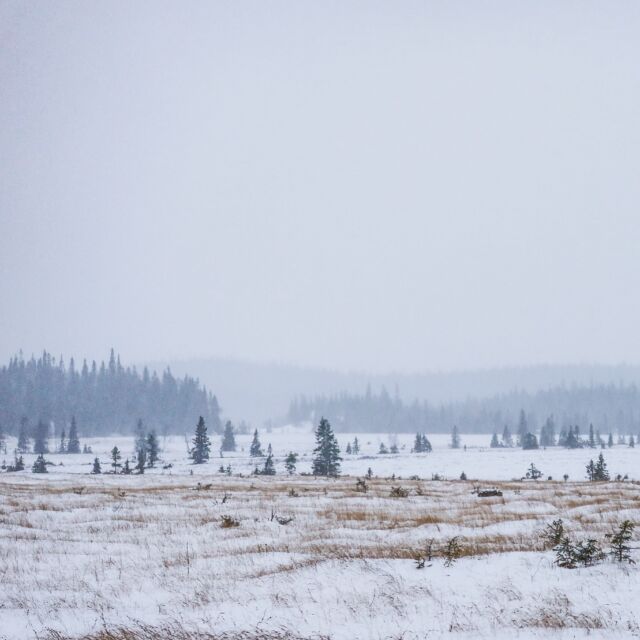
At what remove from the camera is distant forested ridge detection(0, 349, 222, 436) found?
14075 cm

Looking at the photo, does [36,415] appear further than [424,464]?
Yes

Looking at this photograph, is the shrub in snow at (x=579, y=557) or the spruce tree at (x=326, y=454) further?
the spruce tree at (x=326, y=454)

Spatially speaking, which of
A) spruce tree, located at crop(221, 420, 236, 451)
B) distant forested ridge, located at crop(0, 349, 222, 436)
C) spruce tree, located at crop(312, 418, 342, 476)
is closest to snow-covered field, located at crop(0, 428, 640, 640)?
spruce tree, located at crop(312, 418, 342, 476)

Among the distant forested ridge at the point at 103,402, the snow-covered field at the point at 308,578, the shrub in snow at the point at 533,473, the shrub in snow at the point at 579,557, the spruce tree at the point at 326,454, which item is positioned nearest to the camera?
the snow-covered field at the point at 308,578

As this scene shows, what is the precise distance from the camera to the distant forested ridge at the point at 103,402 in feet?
462

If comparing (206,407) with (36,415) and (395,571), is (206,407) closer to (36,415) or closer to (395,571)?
(36,415)

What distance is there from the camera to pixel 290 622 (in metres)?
8.34

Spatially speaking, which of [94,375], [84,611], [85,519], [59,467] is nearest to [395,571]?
[84,611]

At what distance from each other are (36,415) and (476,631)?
160 metres

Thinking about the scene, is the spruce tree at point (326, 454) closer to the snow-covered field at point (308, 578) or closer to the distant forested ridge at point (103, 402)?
the snow-covered field at point (308, 578)

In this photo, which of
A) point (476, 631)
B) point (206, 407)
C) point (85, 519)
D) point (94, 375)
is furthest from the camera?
point (94, 375)

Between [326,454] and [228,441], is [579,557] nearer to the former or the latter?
[326,454]

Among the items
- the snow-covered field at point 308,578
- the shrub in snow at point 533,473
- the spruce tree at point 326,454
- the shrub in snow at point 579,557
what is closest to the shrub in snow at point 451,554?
the snow-covered field at point 308,578

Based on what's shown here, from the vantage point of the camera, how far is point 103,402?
494ft
